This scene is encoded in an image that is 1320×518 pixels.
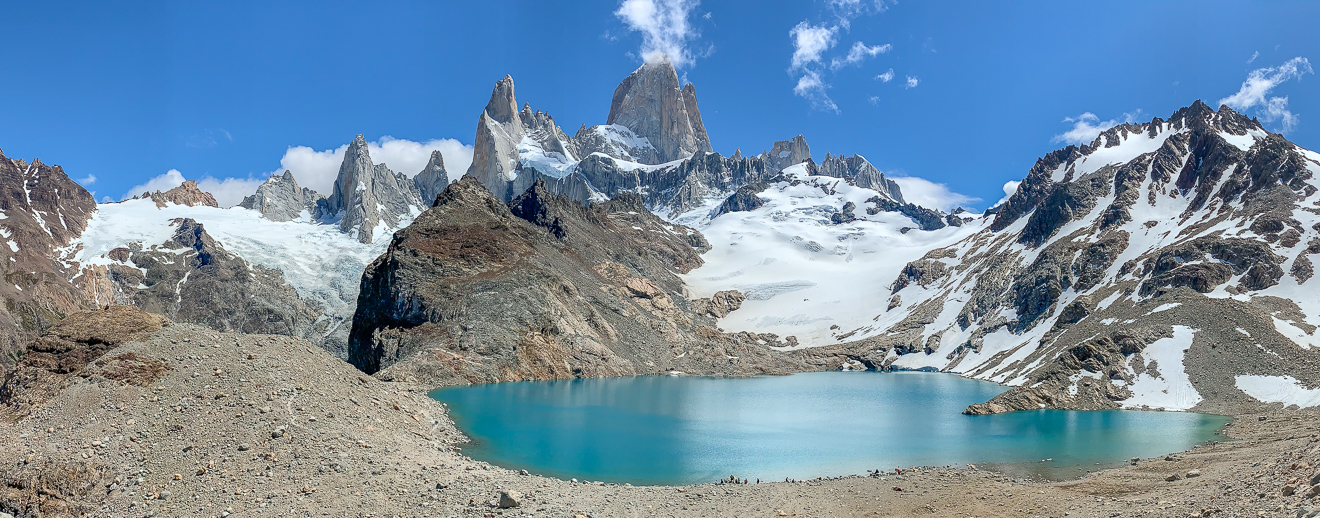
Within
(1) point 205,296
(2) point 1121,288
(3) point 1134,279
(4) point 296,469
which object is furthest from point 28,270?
(3) point 1134,279

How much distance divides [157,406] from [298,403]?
4.30 metres

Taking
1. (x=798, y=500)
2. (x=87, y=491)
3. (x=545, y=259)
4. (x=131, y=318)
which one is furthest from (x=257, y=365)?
(x=545, y=259)

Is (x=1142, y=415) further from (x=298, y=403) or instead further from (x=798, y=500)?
(x=298, y=403)

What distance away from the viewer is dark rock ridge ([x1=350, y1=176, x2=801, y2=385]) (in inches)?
3132

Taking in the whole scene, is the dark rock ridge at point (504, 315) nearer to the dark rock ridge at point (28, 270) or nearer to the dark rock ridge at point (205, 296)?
the dark rock ridge at point (28, 270)

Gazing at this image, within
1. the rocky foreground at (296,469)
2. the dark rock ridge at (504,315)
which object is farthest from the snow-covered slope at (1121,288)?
the rocky foreground at (296,469)

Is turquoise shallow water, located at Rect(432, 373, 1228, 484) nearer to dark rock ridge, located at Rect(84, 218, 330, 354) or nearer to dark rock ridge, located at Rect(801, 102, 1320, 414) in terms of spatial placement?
dark rock ridge, located at Rect(801, 102, 1320, 414)

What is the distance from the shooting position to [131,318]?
97.6ft

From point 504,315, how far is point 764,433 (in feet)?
159

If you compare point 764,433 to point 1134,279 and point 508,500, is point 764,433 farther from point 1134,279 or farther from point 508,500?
point 1134,279

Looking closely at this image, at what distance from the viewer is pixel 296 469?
21078mm

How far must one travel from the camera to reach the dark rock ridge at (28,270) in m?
110

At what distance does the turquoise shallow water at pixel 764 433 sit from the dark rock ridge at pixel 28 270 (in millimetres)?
55126

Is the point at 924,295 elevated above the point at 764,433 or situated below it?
above
